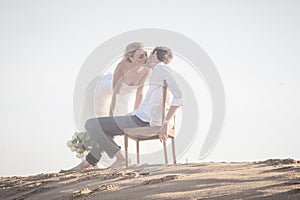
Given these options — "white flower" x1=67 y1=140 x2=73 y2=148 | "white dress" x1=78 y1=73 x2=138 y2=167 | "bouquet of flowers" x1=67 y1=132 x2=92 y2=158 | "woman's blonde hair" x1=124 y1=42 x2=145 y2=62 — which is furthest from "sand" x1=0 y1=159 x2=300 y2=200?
"woman's blonde hair" x1=124 y1=42 x2=145 y2=62

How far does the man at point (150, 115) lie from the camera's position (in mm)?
6773

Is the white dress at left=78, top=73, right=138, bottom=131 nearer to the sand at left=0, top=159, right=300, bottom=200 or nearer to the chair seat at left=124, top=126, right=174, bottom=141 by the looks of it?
the chair seat at left=124, top=126, right=174, bottom=141

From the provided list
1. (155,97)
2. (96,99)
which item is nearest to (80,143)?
(96,99)

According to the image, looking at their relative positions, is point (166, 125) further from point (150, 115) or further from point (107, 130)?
point (107, 130)

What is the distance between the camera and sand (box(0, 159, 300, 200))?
3754mm

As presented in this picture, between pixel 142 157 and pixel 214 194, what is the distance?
371 cm

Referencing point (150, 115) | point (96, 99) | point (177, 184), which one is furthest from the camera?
point (96, 99)

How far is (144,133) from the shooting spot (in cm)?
686

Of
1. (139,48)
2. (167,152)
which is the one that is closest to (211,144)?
(167,152)

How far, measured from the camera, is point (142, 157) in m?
7.46

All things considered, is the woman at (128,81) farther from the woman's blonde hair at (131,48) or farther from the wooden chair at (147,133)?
the wooden chair at (147,133)

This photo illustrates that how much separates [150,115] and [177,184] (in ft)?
8.41

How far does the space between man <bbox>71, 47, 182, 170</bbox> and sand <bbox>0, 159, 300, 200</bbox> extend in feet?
2.00

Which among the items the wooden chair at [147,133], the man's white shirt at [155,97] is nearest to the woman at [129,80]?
the man's white shirt at [155,97]
